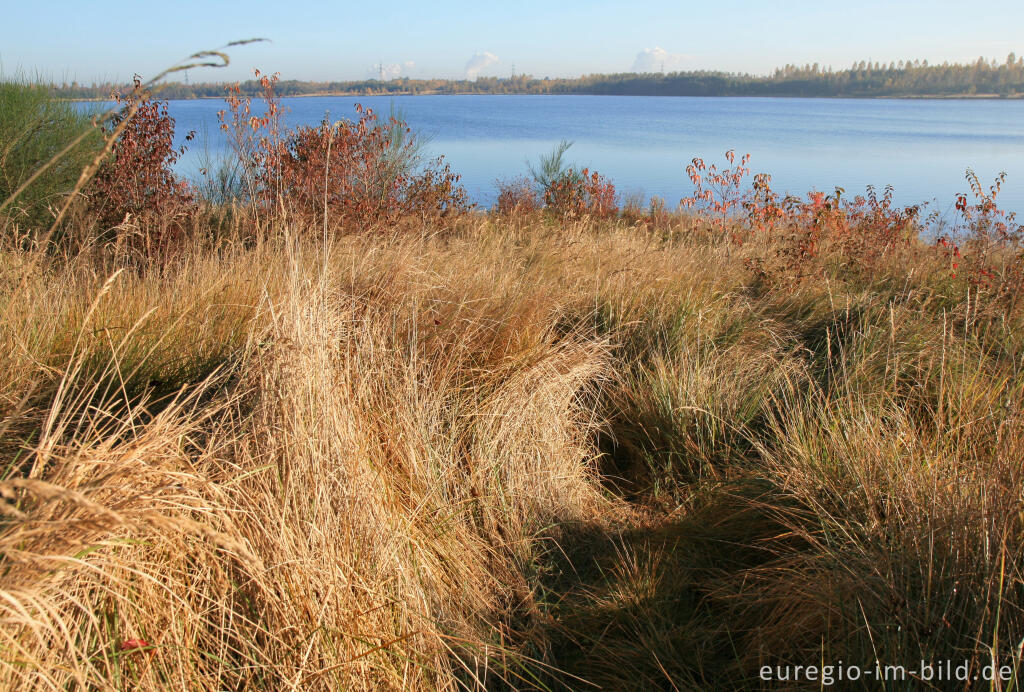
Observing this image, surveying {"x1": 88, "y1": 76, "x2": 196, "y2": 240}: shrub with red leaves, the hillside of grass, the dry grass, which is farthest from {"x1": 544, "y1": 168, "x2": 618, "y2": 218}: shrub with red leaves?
the dry grass

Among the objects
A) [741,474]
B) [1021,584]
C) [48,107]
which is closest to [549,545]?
[741,474]

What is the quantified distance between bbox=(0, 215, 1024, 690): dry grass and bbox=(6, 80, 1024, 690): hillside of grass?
0.01 meters

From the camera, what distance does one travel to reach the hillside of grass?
5.79ft

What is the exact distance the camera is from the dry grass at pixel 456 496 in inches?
69.3

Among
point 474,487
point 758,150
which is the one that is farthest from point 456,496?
point 758,150

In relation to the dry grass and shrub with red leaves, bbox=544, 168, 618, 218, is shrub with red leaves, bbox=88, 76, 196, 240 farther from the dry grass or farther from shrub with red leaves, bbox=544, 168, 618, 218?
shrub with red leaves, bbox=544, 168, 618, 218

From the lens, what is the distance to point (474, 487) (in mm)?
2980

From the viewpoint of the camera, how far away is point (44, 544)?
154 centimetres

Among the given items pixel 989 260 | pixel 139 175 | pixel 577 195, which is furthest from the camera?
pixel 577 195

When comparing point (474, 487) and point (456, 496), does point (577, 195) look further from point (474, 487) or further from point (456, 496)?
point (456, 496)

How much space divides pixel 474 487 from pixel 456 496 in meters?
0.16

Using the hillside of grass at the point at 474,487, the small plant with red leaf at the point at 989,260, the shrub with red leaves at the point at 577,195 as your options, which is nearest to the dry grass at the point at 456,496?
the hillside of grass at the point at 474,487

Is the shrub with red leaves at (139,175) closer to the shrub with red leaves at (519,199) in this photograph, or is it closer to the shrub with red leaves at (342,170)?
the shrub with red leaves at (342,170)

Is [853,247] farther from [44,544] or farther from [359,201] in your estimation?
[44,544]
